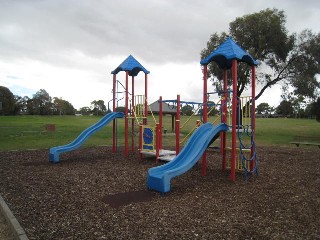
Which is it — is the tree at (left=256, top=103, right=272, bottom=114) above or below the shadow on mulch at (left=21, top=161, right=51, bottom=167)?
above

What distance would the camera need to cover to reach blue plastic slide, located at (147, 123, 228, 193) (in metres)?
6.82

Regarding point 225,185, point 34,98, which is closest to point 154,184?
point 225,185

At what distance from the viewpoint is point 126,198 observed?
6414mm

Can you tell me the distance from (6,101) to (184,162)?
9300 cm

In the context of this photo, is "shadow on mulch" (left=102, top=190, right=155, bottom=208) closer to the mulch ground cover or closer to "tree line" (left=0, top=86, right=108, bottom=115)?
the mulch ground cover

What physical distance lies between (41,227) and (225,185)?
455cm

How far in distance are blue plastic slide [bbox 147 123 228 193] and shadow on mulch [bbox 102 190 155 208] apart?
312 mm

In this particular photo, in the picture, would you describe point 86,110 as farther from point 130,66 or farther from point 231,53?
point 231,53

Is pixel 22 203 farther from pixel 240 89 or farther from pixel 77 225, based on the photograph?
pixel 240 89

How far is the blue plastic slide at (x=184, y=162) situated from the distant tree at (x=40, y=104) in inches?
4374

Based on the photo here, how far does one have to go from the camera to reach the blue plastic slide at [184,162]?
6824 mm

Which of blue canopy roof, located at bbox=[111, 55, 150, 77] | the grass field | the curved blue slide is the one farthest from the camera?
the grass field

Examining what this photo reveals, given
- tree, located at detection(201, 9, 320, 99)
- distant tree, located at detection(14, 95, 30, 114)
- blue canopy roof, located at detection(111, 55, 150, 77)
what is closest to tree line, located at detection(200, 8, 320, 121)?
tree, located at detection(201, 9, 320, 99)

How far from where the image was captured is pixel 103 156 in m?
12.6
